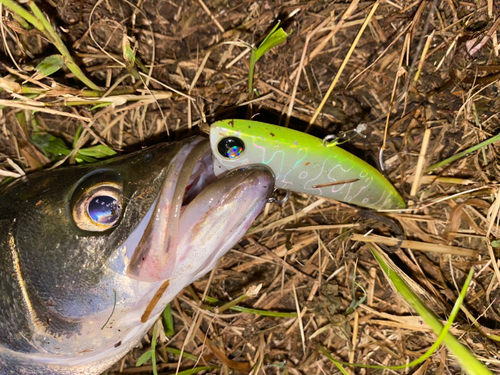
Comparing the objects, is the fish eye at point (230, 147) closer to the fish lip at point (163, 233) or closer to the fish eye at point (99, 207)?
the fish lip at point (163, 233)

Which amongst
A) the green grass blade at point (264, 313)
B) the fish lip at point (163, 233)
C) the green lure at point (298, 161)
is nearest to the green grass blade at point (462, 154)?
the green lure at point (298, 161)

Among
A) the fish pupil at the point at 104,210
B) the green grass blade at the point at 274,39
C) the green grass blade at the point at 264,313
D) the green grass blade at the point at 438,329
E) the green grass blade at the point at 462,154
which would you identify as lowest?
the green grass blade at the point at 264,313

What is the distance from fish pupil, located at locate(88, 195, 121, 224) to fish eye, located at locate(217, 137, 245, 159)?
515 millimetres

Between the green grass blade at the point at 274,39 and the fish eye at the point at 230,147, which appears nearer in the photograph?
the fish eye at the point at 230,147

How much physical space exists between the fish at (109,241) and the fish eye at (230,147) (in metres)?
0.08

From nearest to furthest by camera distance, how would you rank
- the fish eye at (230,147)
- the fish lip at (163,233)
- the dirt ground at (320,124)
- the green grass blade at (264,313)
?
the fish lip at (163,233) → the fish eye at (230,147) → the dirt ground at (320,124) → the green grass blade at (264,313)

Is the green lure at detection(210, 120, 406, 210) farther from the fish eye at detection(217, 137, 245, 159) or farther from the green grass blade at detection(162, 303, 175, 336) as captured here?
the green grass blade at detection(162, 303, 175, 336)

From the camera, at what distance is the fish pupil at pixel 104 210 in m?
1.60

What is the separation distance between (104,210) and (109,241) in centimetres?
14

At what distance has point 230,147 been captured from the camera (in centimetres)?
164

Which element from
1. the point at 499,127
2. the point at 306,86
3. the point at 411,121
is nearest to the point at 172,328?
the point at 306,86

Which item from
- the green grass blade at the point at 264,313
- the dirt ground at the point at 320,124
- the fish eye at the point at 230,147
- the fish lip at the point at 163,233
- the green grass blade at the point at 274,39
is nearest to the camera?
the fish lip at the point at 163,233

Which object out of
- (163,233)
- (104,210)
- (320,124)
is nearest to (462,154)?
(320,124)

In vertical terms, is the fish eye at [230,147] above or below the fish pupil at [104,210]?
below
